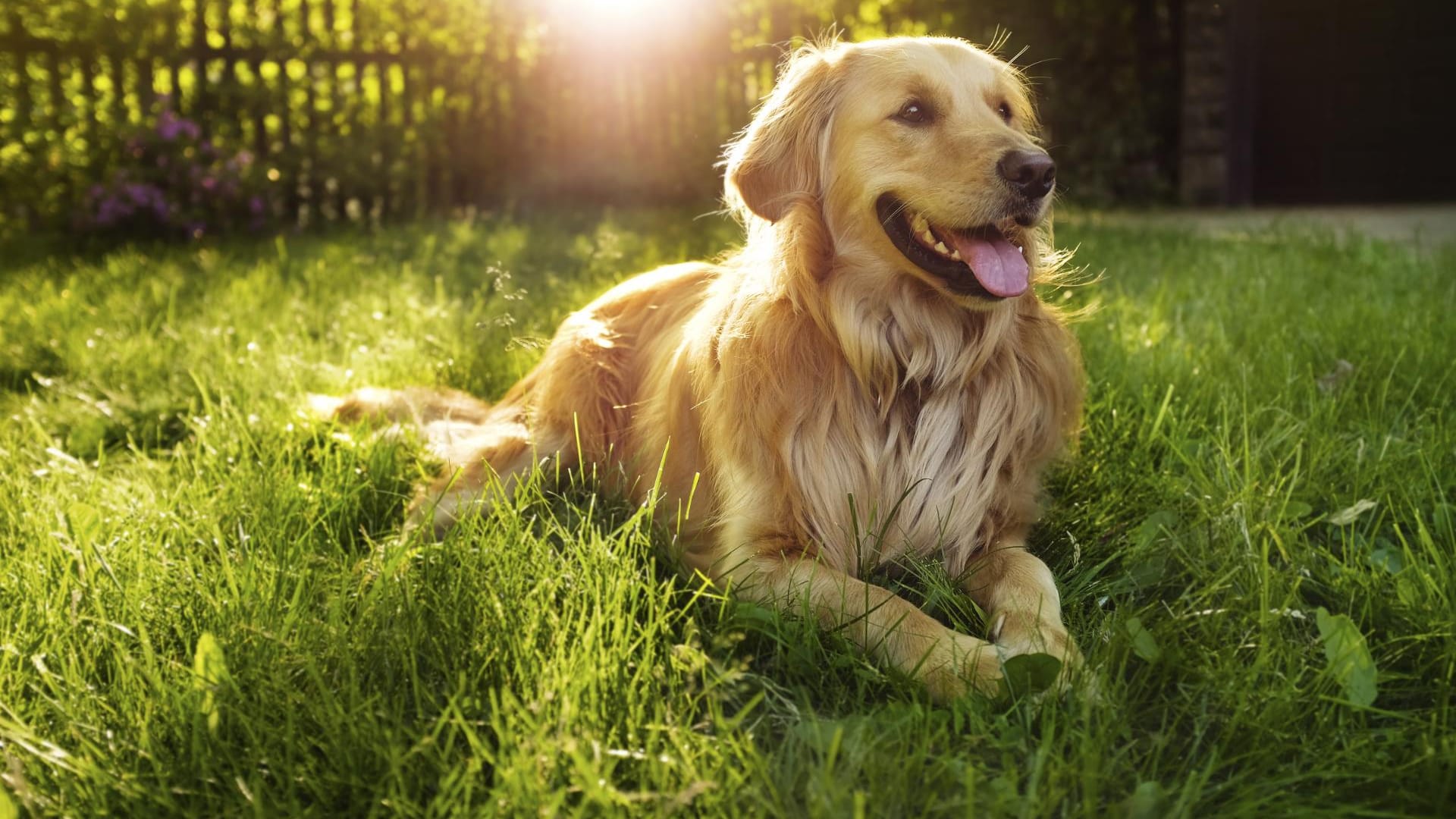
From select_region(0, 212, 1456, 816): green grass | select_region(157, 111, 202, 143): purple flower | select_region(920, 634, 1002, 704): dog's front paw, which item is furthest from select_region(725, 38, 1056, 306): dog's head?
select_region(157, 111, 202, 143): purple flower

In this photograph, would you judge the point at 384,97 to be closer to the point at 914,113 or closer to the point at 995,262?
the point at 914,113

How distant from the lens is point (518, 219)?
8.16 meters

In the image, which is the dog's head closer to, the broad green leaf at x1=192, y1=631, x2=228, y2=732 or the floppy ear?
the floppy ear

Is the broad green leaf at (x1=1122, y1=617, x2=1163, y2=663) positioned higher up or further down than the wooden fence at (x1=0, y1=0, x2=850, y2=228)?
further down

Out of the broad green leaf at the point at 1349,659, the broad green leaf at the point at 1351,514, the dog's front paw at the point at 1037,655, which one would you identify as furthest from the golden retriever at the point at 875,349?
the broad green leaf at the point at 1351,514

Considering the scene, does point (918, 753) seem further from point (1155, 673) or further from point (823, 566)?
point (823, 566)

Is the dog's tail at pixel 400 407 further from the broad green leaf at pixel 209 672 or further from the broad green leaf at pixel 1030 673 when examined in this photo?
the broad green leaf at pixel 1030 673

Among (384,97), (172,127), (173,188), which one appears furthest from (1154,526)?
(384,97)

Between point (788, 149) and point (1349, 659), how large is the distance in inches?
58.4

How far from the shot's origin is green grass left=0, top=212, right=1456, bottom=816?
1.40 meters

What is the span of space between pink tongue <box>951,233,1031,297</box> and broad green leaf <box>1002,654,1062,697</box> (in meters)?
0.81

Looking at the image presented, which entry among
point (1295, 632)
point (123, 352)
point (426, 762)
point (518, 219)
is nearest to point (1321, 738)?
point (1295, 632)

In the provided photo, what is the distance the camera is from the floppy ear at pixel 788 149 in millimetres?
2393

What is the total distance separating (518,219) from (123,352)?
15.0 feet
